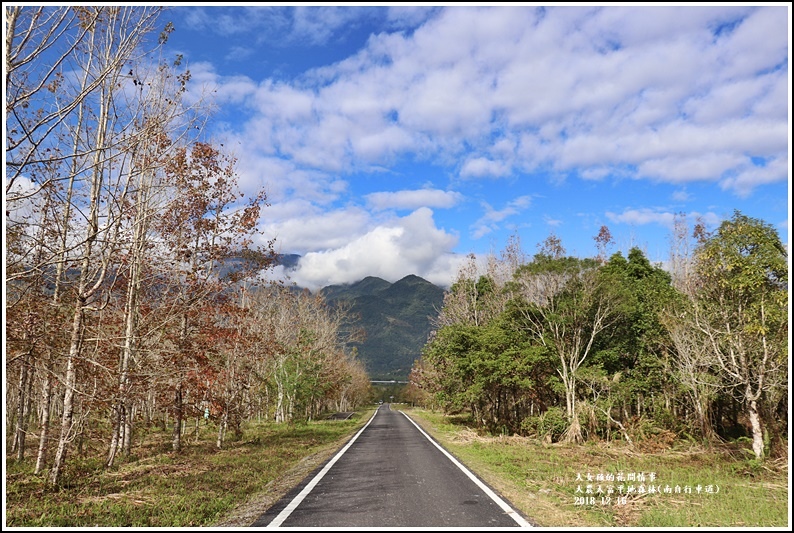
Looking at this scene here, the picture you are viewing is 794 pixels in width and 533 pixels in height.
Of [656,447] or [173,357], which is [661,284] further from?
[173,357]

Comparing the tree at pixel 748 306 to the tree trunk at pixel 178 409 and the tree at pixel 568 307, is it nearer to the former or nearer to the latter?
the tree at pixel 568 307

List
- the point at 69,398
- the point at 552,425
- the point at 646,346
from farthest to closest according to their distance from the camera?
1. the point at 646,346
2. the point at 552,425
3. the point at 69,398

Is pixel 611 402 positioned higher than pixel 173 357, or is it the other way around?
pixel 173 357

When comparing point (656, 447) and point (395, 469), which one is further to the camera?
point (656, 447)

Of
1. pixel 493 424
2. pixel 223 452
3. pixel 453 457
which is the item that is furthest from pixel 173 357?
pixel 493 424

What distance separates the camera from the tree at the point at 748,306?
14.5 m

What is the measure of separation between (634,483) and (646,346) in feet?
48.1

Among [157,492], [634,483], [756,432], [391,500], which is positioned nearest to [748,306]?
[756,432]

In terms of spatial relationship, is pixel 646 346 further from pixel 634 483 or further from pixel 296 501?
pixel 296 501

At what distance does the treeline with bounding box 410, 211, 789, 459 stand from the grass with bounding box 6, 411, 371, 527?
12396 mm

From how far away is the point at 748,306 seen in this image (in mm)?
15547

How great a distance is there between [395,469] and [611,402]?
13.6 meters

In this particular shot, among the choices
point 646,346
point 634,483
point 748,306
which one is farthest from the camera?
point 646,346

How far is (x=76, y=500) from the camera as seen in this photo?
8.91 metres
